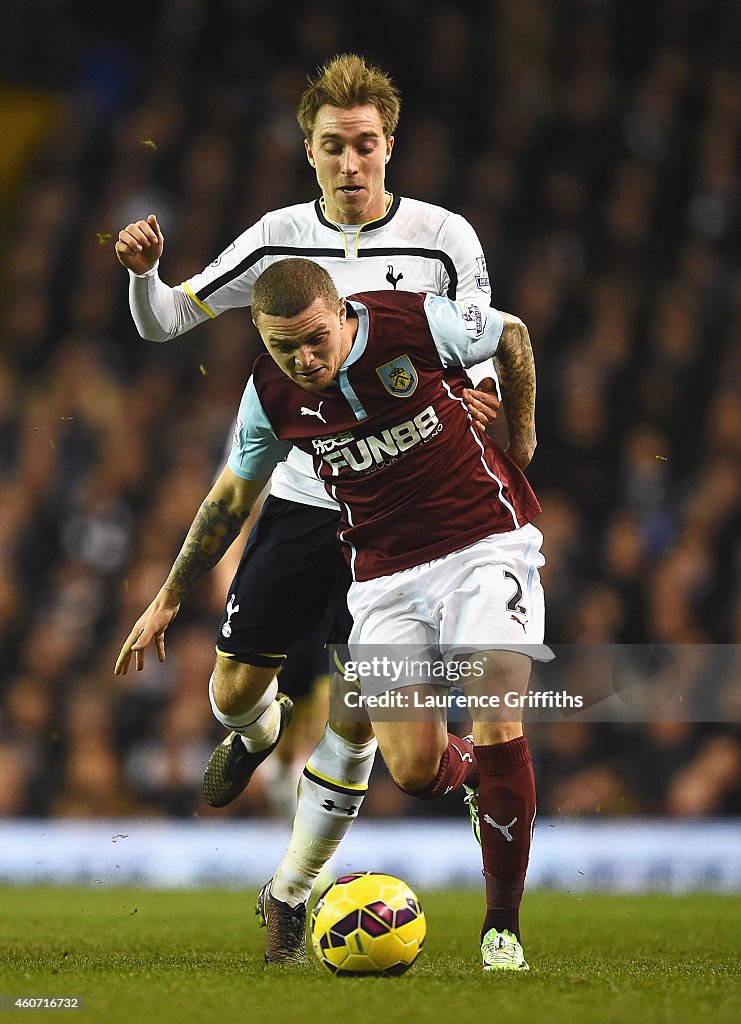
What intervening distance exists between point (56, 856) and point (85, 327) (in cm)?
400

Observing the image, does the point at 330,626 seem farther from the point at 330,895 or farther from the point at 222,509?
the point at 330,895

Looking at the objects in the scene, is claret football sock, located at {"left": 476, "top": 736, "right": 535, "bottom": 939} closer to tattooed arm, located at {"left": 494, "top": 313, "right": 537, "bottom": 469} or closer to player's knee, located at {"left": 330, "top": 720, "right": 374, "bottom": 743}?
player's knee, located at {"left": 330, "top": 720, "right": 374, "bottom": 743}

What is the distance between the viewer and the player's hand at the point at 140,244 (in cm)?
434

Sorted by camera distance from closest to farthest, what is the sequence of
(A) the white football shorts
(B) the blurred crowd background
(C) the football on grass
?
(C) the football on grass
(A) the white football shorts
(B) the blurred crowd background

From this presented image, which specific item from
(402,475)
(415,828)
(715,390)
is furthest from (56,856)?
(715,390)

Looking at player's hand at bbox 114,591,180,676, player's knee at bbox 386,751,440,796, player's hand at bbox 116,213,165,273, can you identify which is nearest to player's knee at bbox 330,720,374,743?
player's knee at bbox 386,751,440,796

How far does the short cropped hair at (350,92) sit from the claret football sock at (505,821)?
1939 millimetres

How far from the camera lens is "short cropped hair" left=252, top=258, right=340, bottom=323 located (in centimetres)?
378

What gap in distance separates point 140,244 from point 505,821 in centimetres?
189

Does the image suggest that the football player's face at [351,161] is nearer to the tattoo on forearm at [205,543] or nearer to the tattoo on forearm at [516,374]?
the tattoo on forearm at [516,374]

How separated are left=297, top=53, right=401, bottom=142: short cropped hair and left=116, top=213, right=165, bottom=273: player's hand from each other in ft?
2.06

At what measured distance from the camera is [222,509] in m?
4.46

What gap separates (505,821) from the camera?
385 cm

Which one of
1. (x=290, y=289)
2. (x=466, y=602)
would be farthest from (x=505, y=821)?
(x=290, y=289)
